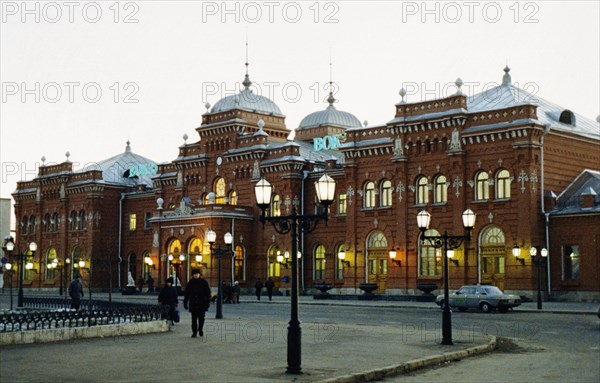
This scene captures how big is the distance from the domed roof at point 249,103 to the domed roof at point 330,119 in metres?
4.43

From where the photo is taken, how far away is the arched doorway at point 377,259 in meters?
56.5

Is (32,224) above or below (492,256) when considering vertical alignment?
above

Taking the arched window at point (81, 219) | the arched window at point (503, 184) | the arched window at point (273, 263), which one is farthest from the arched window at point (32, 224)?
the arched window at point (503, 184)

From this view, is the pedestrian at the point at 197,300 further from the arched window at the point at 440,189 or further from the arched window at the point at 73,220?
the arched window at the point at 73,220

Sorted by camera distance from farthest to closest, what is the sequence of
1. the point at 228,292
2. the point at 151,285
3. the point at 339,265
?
1. the point at 151,285
2. the point at 339,265
3. the point at 228,292

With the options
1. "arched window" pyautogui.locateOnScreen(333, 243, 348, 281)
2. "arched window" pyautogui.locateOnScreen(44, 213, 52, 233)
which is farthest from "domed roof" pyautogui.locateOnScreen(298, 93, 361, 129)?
"arched window" pyautogui.locateOnScreen(44, 213, 52, 233)

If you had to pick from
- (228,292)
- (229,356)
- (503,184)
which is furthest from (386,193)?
(229,356)

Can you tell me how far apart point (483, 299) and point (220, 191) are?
3367 cm

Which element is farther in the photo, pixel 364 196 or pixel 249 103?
pixel 249 103

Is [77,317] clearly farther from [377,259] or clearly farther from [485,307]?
[377,259]

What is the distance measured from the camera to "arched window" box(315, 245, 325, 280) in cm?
6208

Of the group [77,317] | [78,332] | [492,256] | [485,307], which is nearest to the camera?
[78,332]

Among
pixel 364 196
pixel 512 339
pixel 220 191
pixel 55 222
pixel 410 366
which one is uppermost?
pixel 220 191

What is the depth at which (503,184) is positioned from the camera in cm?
5050
